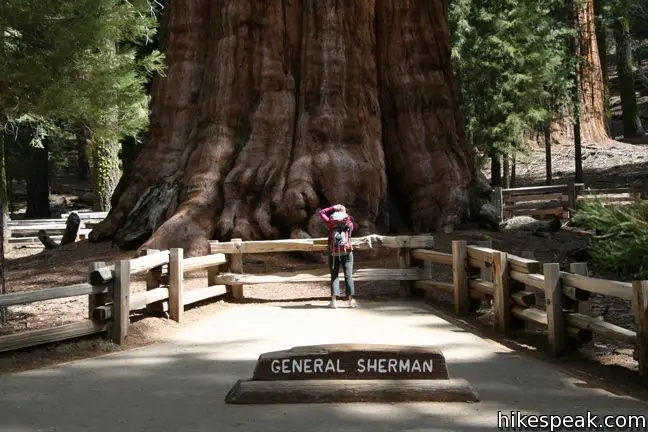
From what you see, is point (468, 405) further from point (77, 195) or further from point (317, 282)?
point (77, 195)

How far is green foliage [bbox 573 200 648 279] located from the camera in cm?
745

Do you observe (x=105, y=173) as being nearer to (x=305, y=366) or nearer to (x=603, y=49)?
(x=305, y=366)

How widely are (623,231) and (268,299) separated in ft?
22.6

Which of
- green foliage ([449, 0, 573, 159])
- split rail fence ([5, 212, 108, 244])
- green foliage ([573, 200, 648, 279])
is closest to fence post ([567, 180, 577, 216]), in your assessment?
green foliage ([449, 0, 573, 159])

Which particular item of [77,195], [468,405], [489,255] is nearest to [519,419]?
[468,405]

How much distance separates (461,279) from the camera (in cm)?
1120

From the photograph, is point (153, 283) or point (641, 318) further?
point (153, 283)

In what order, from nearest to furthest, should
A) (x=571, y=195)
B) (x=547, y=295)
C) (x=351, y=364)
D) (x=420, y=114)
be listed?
(x=351, y=364), (x=547, y=295), (x=420, y=114), (x=571, y=195)

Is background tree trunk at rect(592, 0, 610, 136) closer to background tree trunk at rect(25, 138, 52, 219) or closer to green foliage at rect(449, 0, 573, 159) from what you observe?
green foliage at rect(449, 0, 573, 159)

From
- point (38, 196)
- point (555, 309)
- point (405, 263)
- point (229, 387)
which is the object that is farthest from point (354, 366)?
point (38, 196)

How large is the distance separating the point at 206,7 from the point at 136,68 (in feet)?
25.9

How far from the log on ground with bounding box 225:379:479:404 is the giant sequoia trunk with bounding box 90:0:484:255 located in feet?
29.1

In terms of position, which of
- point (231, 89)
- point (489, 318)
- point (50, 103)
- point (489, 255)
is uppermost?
point (231, 89)

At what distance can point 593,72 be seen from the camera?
123 feet
